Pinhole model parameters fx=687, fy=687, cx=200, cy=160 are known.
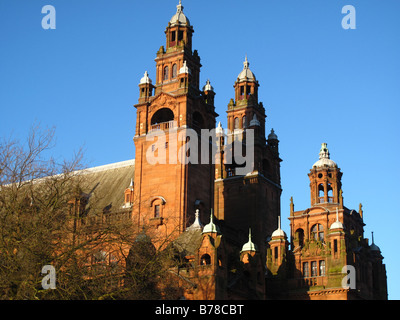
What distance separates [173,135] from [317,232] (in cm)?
2017

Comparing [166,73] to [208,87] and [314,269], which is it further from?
[314,269]

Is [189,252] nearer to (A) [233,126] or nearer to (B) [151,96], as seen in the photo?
(B) [151,96]

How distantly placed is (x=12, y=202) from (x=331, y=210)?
46757 millimetres

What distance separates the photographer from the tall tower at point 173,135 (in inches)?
2781

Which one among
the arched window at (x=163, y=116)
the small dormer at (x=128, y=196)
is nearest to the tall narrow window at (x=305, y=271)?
the small dormer at (x=128, y=196)

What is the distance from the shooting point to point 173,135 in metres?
72.0

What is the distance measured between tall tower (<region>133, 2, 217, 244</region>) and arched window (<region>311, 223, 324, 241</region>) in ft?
41.4

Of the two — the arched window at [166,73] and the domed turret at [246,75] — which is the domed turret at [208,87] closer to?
the arched window at [166,73]

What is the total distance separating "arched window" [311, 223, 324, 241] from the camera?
252 feet

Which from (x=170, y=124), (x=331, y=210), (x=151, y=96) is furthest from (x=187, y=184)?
(x=331, y=210)

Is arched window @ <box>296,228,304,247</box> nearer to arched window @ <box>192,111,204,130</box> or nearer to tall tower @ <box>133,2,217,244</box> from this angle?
tall tower @ <box>133,2,217,244</box>
